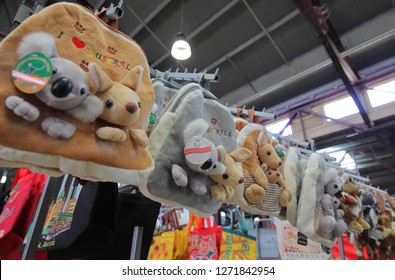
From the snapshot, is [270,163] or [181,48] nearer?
[270,163]

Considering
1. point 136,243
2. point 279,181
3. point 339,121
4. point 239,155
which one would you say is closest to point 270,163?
point 279,181

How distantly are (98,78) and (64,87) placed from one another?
60mm

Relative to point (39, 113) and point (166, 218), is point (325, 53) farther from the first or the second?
point (39, 113)

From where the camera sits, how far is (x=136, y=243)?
80cm

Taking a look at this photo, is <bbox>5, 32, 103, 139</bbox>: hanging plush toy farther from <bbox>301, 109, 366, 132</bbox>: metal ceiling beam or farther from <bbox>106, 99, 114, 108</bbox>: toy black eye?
<bbox>301, 109, 366, 132</bbox>: metal ceiling beam

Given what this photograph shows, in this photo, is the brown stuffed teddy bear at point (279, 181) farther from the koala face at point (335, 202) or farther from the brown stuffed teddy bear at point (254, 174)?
the koala face at point (335, 202)

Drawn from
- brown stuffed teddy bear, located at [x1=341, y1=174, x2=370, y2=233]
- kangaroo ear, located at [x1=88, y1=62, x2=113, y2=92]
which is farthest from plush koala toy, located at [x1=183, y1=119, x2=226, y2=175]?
brown stuffed teddy bear, located at [x1=341, y1=174, x2=370, y2=233]

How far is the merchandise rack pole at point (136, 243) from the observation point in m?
0.78

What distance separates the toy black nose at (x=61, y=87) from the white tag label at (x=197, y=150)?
27cm

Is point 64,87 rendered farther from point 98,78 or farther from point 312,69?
point 312,69

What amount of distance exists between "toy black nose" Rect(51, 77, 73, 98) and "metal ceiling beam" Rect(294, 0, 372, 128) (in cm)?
295

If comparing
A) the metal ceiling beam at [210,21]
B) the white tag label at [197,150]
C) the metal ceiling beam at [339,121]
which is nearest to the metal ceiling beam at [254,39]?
the metal ceiling beam at [210,21]

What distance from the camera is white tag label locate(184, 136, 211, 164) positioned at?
1.87 feet
